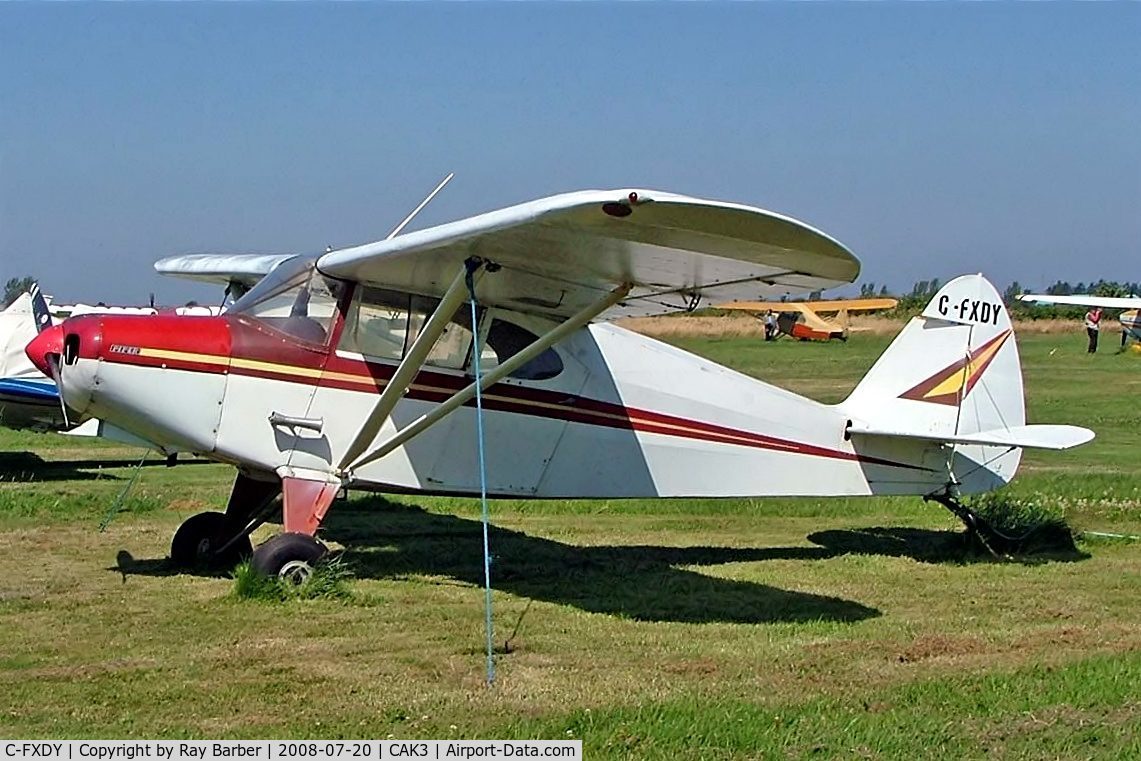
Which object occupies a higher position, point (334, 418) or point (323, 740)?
point (334, 418)

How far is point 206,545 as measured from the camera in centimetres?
894

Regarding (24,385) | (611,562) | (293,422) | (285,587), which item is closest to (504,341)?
(293,422)

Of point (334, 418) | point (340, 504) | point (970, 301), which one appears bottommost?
point (340, 504)

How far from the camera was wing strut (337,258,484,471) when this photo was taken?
7.30 m

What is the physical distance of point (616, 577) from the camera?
8922 mm

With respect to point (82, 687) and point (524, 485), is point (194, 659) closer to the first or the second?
point (82, 687)

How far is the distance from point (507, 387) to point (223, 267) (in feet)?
14.4

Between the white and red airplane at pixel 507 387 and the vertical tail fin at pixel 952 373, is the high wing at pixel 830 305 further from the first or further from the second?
the white and red airplane at pixel 507 387

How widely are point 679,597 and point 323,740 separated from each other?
152 inches

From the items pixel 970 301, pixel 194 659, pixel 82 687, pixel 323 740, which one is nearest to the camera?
pixel 323 740

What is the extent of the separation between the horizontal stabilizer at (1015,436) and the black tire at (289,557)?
452cm

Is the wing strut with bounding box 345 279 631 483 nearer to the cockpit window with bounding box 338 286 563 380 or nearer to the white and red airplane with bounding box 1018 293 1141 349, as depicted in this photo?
the cockpit window with bounding box 338 286 563 380

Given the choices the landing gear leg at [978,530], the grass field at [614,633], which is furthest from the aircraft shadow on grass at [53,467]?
the landing gear leg at [978,530]

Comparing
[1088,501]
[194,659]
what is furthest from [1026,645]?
[1088,501]
